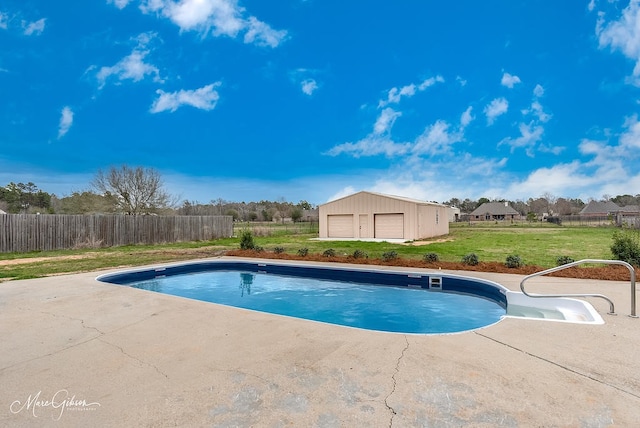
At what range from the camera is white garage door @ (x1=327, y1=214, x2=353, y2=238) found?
22047mm

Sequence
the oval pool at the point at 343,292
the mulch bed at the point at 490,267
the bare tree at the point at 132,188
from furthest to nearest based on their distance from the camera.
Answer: the bare tree at the point at 132,188 < the mulch bed at the point at 490,267 < the oval pool at the point at 343,292

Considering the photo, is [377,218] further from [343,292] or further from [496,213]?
[496,213]

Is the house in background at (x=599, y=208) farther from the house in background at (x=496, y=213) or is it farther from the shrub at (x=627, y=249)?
the shrub at (x=627, y=249)

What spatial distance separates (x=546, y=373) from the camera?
2881mm

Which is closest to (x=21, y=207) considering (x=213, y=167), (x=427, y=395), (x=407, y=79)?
(x=213, y=167)

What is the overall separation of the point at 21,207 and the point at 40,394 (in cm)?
4263

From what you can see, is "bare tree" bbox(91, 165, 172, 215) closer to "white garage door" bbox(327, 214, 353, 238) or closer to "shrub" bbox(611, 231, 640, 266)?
"white garage door" bbox(327, 214, 353, 238)

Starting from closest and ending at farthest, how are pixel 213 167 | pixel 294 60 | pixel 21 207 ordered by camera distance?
pixel 294 60 → pixel 213 167 → pixel 21 207

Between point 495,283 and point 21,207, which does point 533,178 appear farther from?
point 21,207

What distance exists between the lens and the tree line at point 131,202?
24.7 metres

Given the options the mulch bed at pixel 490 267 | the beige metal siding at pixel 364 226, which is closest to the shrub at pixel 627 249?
the mulch bed at pixel 490 267

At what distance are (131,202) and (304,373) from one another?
2619 cm

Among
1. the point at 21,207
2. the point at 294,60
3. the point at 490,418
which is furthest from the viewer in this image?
the point at 21,207

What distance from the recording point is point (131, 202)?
25.0 metres
